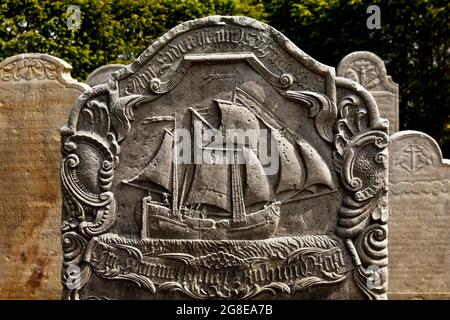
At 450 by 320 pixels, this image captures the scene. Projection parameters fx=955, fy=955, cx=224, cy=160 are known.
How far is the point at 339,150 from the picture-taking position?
8.35 m

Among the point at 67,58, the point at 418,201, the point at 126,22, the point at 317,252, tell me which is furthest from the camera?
the point at 126,22

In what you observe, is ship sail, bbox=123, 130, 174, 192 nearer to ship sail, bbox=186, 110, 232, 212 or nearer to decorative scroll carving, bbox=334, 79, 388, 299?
ship sail, bbox=186, 110, 232, 212

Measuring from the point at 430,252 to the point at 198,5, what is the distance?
1269 centimetres

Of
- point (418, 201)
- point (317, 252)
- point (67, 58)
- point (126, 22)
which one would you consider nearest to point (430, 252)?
point (418, 201)

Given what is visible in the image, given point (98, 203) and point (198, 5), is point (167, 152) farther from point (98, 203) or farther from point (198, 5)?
point (198, 5)

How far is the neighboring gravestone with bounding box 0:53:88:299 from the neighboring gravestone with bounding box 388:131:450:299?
413cm

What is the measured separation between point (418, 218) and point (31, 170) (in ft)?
16.1

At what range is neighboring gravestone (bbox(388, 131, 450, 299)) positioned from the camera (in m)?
11.9

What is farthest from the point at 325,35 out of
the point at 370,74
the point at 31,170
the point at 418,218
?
the point at 31,170

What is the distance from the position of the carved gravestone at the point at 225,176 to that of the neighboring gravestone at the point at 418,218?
364 centimetres

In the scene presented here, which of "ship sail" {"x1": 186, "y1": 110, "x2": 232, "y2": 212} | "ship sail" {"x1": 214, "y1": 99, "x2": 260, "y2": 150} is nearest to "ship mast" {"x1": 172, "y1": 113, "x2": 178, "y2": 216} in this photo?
"ship sail" {"x1": 186, "y1": 110, "x2": 232, "y2": 212}

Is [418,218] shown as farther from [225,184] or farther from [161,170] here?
[161,170]

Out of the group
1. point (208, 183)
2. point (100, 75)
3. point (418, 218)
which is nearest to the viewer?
point (208, 183)

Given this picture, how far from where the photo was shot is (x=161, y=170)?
8453mm
